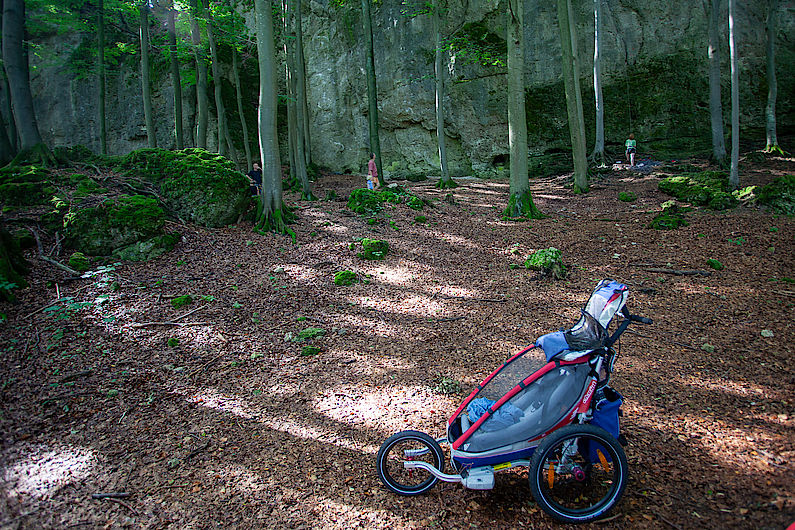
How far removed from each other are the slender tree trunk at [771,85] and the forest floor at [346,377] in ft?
33.6

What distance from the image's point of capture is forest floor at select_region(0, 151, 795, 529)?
9.66ft

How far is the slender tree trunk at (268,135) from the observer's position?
31.1ft

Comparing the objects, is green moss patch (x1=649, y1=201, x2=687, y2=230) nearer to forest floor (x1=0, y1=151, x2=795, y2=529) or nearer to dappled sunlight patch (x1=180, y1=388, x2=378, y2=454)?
forest floor (x1=0, y1=151, x2=795, y2=529)

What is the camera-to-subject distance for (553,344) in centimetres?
289

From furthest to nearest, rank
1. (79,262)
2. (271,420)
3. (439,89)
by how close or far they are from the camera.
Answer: (439,89) → (79,262) → (271,420)

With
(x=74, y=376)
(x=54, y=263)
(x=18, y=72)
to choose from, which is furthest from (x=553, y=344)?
(x=18, y=72)

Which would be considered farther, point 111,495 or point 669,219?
point 669,219

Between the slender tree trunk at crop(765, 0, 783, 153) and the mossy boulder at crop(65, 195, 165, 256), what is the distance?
2158 centimetres

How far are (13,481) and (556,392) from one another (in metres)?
4.22

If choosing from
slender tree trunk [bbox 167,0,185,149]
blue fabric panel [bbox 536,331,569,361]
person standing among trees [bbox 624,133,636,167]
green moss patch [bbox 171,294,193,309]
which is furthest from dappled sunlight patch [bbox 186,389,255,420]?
person standing among trees [bbox 624,133,636,167]

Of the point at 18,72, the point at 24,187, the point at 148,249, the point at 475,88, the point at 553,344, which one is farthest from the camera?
the point at 475,88

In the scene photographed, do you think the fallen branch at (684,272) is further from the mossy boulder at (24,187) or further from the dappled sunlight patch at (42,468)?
the mossy boulder at (24,187)

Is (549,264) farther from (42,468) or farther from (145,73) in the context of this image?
(145,73)

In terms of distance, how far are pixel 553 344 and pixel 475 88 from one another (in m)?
20.9
